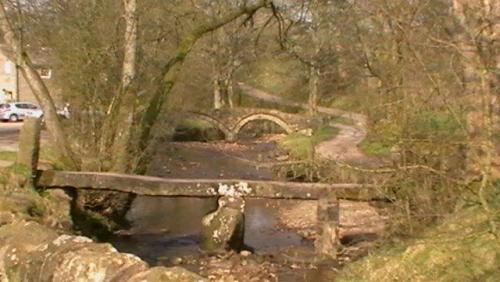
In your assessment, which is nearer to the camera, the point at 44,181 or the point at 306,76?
the point at 44,181

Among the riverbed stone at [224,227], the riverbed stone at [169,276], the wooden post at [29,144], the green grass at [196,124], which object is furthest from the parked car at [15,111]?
the riverbed stone at [169,276]

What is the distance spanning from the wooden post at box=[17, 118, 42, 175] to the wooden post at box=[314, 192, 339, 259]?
5.92m

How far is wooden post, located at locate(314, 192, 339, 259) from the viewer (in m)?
15.1

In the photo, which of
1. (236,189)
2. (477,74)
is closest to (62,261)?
(477,74)

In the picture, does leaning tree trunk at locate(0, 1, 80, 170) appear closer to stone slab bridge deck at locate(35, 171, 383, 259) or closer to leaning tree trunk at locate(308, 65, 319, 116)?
stone slab bridge deck at locate(35, 171, 383, 259)

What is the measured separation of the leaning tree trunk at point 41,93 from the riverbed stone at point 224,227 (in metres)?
3.55

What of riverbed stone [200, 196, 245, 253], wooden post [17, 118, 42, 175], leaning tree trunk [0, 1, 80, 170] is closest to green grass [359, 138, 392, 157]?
riverbed stone [200, 196, 245, 253]

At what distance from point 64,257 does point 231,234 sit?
10.8 metres

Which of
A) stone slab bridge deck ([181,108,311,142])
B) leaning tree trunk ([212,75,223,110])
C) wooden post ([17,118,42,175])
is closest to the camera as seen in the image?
wooden post ([17,118,42,175])

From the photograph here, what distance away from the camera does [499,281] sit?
685 centimetres

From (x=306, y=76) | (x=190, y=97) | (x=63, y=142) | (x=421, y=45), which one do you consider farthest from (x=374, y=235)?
(x=306, y=76)

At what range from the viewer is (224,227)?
50.9 feet

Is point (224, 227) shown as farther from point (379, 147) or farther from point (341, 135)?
point (341, 135)

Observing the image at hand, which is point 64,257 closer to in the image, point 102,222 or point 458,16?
point 458,16
